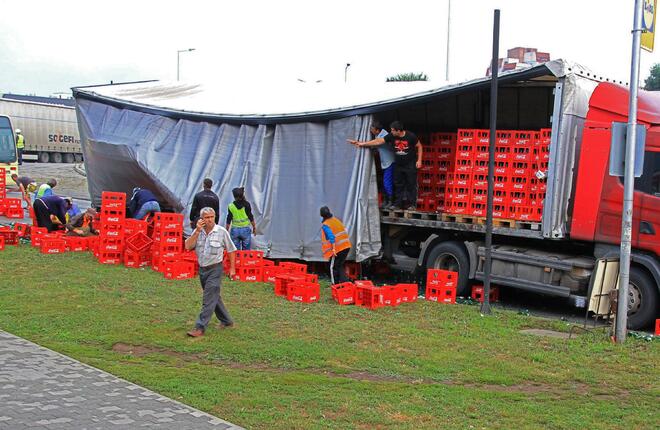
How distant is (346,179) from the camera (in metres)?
15.0

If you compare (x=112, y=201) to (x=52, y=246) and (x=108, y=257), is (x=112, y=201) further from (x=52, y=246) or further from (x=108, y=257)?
(x=52, y=246)

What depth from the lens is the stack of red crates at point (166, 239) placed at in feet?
47.8

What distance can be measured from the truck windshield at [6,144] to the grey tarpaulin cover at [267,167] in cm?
1443

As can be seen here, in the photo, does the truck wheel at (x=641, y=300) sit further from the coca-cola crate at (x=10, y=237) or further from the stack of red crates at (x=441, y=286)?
the coca-cola crate at (x=10, y=237)

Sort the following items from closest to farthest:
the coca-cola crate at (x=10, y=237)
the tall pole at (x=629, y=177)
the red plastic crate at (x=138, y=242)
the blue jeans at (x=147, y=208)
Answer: the tall pole at (x=629, y=177) → the red plastic crate at (x=138, y=242) → the coca-cola crate at (x=10, y=237) → the blue jeans at (x=147, y=208)

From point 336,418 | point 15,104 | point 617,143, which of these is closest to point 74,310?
point 336,418

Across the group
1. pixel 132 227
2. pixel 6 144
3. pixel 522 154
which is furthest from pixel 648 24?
pixel 6 144

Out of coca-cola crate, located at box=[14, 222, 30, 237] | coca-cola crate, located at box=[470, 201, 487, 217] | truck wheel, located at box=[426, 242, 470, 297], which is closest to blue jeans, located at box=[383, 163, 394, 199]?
truck wheel, located at box=[426, 242, 470, 297]

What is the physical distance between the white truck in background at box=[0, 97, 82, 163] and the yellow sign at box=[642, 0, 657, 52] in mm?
45690

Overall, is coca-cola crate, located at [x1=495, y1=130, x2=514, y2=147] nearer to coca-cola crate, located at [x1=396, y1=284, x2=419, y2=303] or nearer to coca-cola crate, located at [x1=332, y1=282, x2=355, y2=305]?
coca-cola crate, located at [x1=396, y1=284, x2=419, y2=303]

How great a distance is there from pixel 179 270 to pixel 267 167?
366 centimetres

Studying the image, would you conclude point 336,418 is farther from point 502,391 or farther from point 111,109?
point 111,109

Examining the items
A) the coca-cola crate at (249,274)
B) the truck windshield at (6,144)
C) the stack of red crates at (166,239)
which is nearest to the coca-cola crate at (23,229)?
the stack of red crates at (166,239)

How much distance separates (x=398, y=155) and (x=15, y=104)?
42432 millimetres
